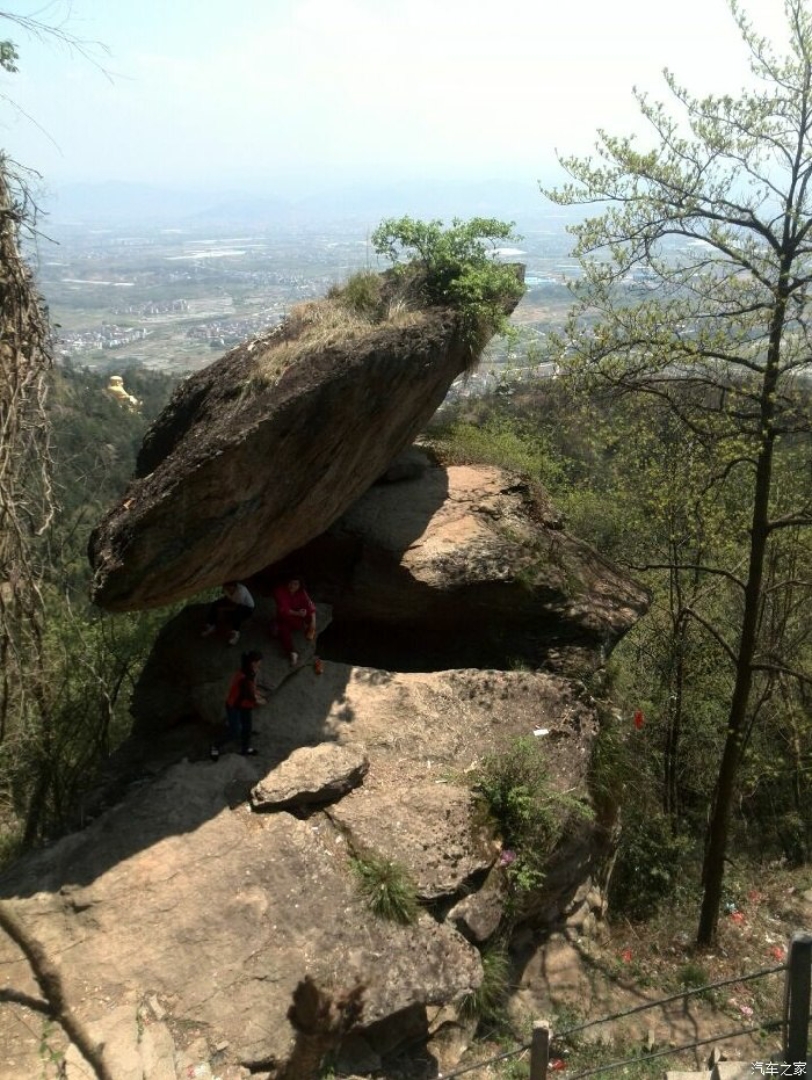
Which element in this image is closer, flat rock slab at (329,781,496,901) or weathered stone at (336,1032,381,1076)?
weathered stone at (336,1032,381,1076)

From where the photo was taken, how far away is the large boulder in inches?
338

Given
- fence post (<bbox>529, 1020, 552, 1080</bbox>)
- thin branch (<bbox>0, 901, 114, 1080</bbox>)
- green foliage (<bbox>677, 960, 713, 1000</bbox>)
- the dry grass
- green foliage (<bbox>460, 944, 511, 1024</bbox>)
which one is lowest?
green foliage (<bbox>677, 960, 713, 1000</bbox>)

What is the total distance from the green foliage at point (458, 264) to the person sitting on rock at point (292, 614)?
4833 mm

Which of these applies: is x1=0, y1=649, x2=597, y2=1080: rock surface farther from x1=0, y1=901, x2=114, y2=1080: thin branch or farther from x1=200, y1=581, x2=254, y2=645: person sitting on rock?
x1=200, y1=581, x2=254, y2=645: person sitting on rock

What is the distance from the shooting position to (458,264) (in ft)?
41.3

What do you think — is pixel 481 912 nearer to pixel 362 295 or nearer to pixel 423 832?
pixel 423 832

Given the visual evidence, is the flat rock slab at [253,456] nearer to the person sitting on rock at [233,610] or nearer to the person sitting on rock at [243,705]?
the person sitting on rock at [233,610]

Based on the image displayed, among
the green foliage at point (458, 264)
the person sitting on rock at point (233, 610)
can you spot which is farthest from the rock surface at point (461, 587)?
the green foliage at point (458, 264)

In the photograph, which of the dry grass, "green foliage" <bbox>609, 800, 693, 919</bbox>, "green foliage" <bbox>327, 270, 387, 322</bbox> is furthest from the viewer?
"green foliage" <bbox>609, 800, 693, 919</bbox>

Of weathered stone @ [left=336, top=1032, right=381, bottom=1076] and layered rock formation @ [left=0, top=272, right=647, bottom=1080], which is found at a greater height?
layered rock formation @ [left=0, top=272, right=647, bottom=1080]

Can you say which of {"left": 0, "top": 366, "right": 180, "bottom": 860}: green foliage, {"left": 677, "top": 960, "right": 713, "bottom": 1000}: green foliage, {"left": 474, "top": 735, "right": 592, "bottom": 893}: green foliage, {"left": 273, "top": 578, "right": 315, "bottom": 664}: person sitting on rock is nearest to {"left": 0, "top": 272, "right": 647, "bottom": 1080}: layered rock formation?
{"left": 474, "top": 735, "right": 592, "bottom": 893}: green foliage

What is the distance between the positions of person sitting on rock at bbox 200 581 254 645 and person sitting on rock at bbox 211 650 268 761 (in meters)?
1.01

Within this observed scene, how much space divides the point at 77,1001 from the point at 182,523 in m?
4.69

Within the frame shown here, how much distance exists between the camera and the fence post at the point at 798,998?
640 centimetres
